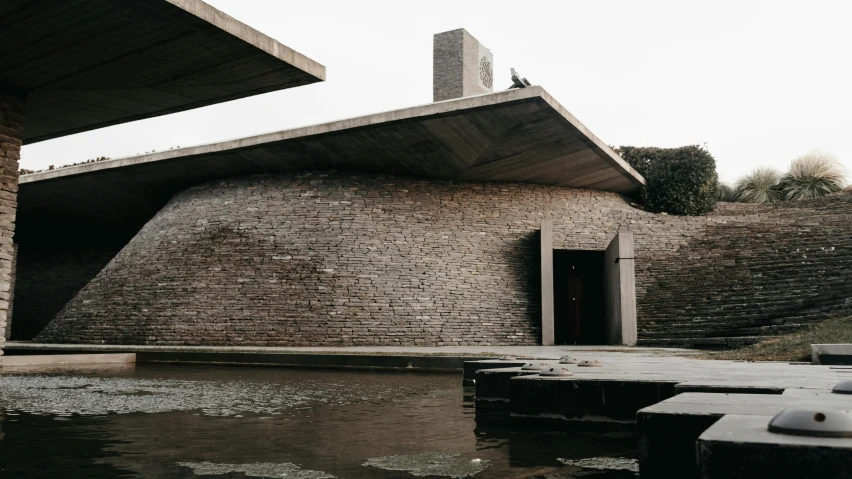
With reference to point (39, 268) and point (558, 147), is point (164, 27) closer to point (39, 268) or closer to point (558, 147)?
point (558, 147)

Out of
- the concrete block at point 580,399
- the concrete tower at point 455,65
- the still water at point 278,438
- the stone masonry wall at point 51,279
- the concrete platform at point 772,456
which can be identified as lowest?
the still water at point 278,438

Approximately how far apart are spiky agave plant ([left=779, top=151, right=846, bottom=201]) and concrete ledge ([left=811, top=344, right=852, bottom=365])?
771 inches

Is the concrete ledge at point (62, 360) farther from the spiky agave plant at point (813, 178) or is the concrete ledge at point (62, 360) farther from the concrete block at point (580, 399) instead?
the spiky agave plant at point (813, 178)

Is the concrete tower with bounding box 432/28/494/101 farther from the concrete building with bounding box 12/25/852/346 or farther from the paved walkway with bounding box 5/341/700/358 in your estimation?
the paved walkway with bounding box 5/341/700/358

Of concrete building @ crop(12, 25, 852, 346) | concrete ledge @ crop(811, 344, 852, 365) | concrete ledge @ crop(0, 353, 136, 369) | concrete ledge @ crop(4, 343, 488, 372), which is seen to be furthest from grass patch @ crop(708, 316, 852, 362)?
concrete ledge @ crop(0, 353, 136, 369)

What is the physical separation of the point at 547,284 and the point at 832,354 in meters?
11.0

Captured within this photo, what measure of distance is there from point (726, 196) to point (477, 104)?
15227 millimetres

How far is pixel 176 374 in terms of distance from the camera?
937 cm

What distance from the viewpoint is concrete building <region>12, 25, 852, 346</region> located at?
16.1 m

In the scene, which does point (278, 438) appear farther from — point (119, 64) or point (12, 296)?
point (12, 296)

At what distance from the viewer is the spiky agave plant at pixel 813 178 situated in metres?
24.5

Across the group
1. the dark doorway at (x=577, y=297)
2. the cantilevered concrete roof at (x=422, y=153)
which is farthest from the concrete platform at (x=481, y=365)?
the dark doorway at (x=577, y=297)

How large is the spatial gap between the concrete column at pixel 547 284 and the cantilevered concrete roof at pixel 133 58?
9954 mm

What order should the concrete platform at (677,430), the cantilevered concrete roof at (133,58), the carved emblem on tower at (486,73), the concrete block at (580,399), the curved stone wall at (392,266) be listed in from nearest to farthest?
the concrete platform at (677,430), the concrete block at (580,399), the cantilevered concrete roof at (133,58), the curved stone wall at (392,266), the carved emblem on tower at (486,73)
